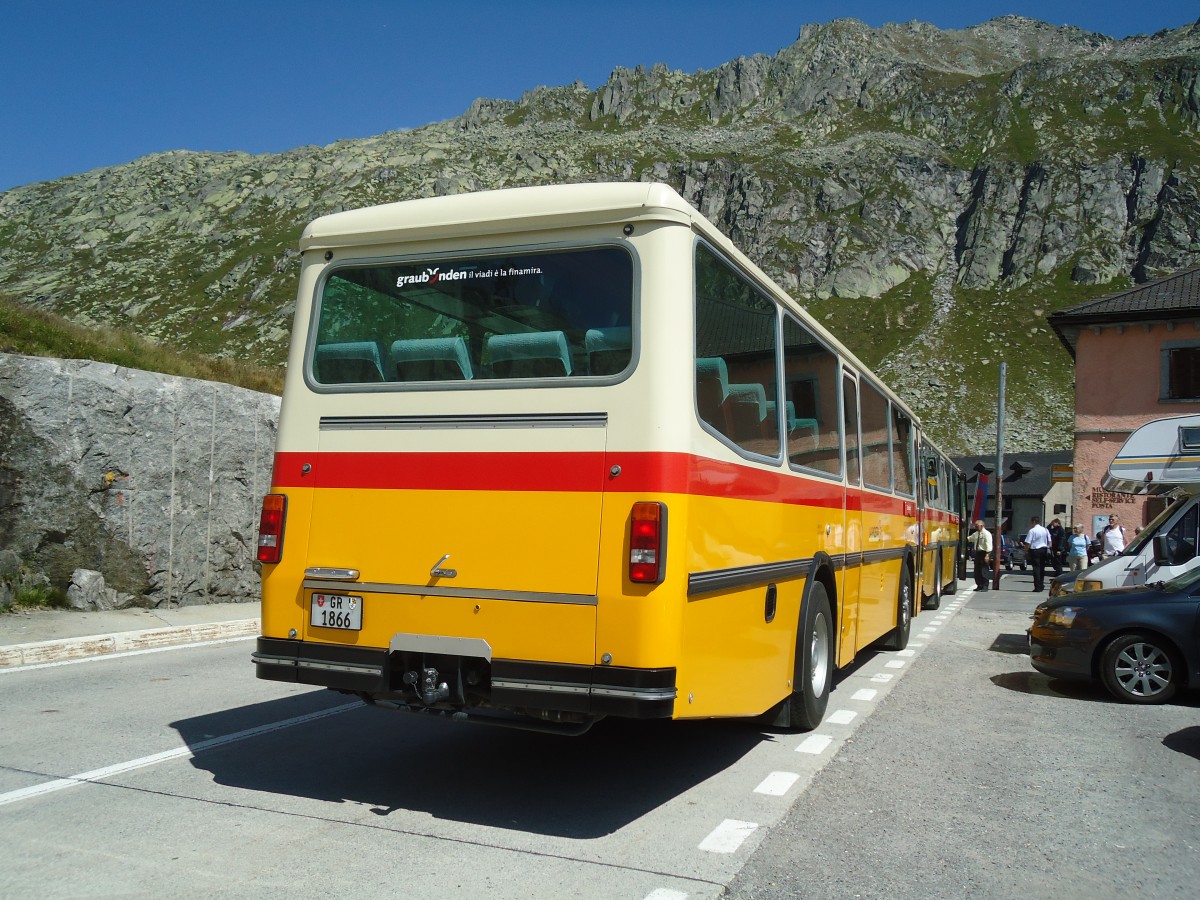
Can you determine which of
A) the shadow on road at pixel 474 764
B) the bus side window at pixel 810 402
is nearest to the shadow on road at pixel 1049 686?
the bus side window at pixel 810 402

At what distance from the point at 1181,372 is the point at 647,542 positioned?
108 feet

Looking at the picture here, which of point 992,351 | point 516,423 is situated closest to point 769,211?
point 992,351

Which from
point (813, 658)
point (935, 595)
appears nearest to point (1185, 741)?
point (813, 658)

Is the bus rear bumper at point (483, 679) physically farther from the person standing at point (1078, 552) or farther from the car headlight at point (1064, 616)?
the person standing at point (1078, 552)

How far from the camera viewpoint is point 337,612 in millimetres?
5148

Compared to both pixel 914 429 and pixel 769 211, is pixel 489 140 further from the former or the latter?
pixel 914 429

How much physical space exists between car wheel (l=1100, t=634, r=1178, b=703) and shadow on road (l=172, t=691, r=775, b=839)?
3896mm

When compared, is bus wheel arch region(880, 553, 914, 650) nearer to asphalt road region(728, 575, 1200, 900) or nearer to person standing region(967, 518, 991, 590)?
asphalt road region(728, 575, 1200, 900)

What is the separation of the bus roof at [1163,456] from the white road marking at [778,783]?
7.81 m

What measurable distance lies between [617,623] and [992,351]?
11386 centimetres

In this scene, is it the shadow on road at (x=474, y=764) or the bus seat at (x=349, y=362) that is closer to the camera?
the shadow on road at (x=474, y=764)

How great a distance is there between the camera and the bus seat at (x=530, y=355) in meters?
4.96

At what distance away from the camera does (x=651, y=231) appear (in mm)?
4871

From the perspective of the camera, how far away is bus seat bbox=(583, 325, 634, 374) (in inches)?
190
